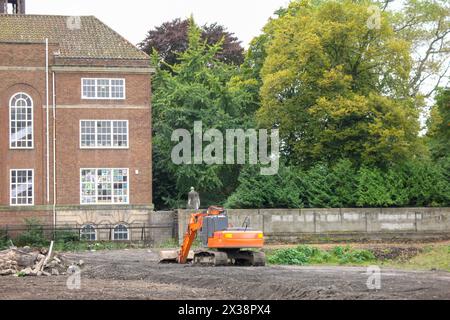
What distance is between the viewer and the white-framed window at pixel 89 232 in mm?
56531

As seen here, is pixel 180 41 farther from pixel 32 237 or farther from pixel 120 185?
pixel 32 237

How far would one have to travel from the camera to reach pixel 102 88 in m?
58.4

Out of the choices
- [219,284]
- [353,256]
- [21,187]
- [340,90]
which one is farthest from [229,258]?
[21,187]

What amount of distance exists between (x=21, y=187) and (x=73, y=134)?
170 inches

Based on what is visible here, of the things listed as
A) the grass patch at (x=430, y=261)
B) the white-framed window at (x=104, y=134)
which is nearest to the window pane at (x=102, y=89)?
the white-framed window at (x=104, y=134)

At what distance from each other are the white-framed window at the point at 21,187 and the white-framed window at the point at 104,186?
2.95 meters

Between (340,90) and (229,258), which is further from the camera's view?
(340,90)

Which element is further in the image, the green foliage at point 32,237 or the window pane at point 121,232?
the window pane at point 121,232

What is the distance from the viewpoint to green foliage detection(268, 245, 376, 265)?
4403cm

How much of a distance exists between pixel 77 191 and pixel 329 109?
15.5 meters

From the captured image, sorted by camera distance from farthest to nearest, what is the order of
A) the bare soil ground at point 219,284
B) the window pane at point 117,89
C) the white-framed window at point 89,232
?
the window pane at point 117,89, the white-framed window at point 89,232, the bare soil ground at point 219,284

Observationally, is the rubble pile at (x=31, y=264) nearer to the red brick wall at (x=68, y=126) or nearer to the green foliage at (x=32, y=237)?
the green foliage at (x=32, y=237)
